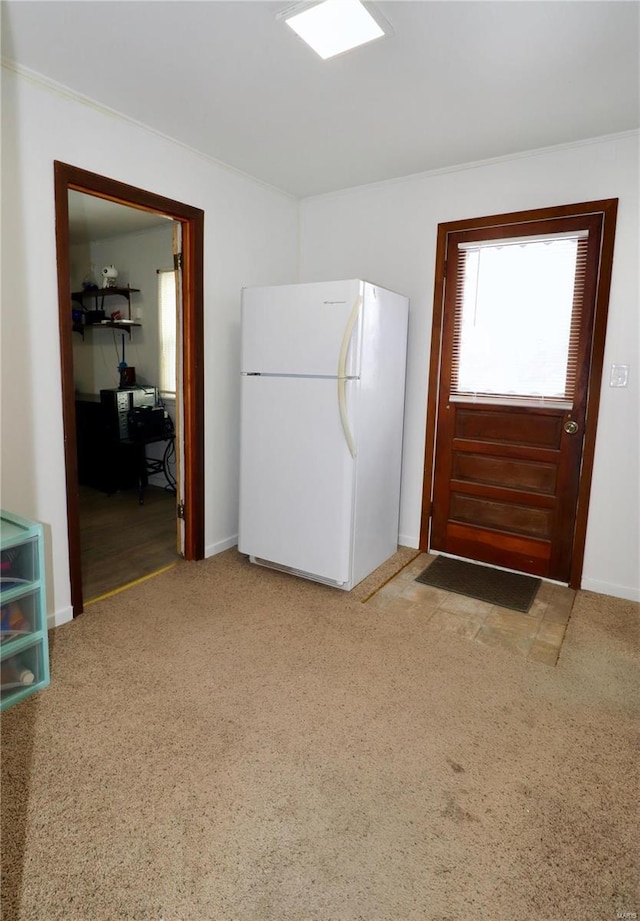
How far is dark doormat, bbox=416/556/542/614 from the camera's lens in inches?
115

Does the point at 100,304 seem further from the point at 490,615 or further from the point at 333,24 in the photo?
the point at 490,615

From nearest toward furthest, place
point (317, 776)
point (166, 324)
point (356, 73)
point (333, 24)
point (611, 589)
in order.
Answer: point (317, 776)
point (333, 24)
point (356, 73)
point (611, 589)
point (166, 324)

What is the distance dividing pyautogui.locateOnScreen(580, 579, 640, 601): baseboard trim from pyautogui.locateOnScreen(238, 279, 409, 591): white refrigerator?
1.23 meters

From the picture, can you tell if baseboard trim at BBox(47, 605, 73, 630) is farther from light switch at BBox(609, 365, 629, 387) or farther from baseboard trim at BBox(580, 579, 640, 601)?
light switch at BBox(609, 365, 629, 387)

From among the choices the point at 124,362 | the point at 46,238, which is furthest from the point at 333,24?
the point at 124,362

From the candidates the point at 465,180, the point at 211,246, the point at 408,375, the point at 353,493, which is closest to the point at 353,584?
the point at 353,493

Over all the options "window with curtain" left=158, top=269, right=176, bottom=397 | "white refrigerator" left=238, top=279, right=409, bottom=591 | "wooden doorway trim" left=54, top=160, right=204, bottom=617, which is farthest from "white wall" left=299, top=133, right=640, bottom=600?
"window with curtain" left=158, top=269, right=176, bottom=397

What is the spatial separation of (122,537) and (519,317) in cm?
302

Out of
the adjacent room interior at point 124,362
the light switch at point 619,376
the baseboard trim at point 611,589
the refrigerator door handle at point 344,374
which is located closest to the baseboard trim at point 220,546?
the adjacent room interior at point 124,362

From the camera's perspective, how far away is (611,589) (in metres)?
2.96

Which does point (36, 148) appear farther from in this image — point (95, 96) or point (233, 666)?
point (233, 666)

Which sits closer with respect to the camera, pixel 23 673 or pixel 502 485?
pixel 23 673

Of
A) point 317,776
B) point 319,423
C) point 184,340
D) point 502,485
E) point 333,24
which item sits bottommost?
point 317,776

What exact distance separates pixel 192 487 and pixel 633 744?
8.27 feet
